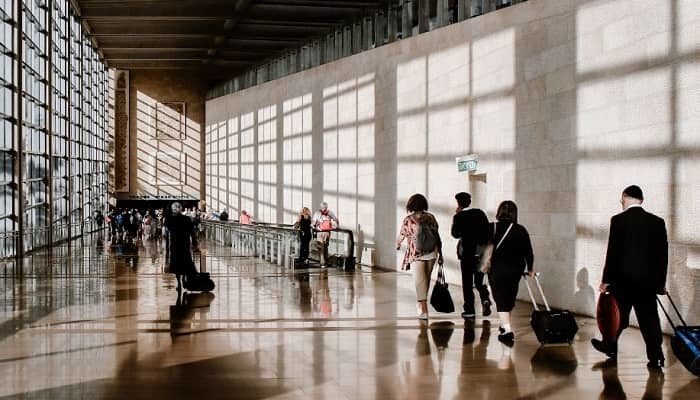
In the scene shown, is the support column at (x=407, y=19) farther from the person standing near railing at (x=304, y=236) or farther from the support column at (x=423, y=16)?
the person standing near railing at (x=304, y=236)

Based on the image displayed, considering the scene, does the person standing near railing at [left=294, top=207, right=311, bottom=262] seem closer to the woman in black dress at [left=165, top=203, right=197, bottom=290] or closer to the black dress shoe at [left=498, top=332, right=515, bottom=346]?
the woman in black dress at [left=165, top=203, right=197, bottom=290]

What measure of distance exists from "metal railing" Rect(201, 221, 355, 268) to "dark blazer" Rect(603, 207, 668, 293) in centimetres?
1241

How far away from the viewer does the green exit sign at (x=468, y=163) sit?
49.0 feet

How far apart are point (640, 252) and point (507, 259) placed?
5.72 ft

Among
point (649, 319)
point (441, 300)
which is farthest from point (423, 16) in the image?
point (649, 319)

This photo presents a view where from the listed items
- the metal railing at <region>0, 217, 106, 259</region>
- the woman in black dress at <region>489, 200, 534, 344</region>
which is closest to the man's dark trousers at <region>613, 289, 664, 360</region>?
the woman in black dress at <region>489, 200, 534, 344</region>

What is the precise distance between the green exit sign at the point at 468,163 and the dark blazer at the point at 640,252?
737 centimetres

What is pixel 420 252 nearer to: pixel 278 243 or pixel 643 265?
pixel 643 265

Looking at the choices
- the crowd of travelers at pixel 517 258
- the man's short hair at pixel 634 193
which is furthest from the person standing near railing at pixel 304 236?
the man's short hair at pixel 634 193

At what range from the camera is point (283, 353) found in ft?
26.8

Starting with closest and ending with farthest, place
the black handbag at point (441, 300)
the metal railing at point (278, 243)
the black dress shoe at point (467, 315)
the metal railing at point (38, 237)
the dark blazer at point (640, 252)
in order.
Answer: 1. the dark blazer at point (640, 252)
2. the black handbag at point (441, 300)
3. the black dress shoe at point (467, 315)
4. the metal railing at point (278, 243)
5. the metal railing at point (38, 237)

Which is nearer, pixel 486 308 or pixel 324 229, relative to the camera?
pixel 486 308

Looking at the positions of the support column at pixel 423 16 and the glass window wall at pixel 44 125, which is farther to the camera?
the glass window wall at pixel 44 125

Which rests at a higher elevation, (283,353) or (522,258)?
(522,258)
